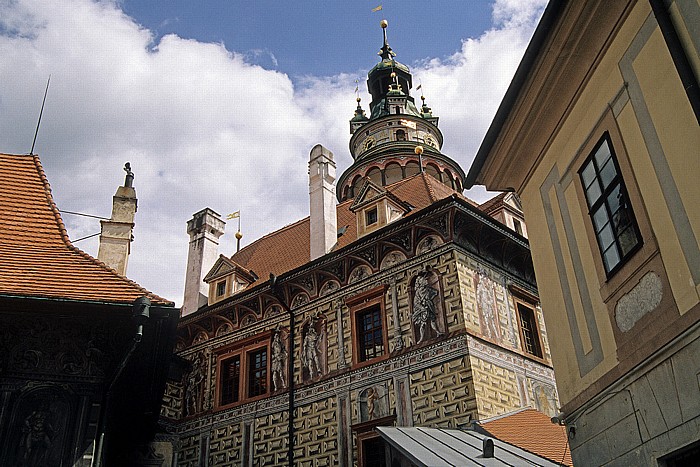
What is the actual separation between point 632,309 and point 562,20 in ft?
7.98

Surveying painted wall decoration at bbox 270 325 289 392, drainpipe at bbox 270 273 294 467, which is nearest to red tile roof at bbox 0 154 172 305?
drainpipe at bbox 270 273 294 467

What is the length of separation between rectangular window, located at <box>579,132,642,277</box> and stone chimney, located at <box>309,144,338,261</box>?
8.51m

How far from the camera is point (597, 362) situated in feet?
17.9

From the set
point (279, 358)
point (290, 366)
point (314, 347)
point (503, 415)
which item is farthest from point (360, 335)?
point (503, 415)

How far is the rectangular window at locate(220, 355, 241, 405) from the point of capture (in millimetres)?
13875

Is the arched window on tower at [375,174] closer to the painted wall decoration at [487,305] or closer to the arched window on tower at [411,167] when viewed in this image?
the arched window on tower at [411,167]

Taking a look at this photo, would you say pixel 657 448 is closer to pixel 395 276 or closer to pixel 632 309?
pixel 632 309

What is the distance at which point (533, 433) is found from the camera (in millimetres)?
9594

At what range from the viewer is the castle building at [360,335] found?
Answer: 10867 millimetres

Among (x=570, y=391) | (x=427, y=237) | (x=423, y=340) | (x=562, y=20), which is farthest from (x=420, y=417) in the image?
(x=562, y=20)

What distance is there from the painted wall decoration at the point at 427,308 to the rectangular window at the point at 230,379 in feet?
14.9

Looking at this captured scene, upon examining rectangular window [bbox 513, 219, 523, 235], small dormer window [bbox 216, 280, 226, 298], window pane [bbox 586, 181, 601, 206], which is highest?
rectangular window [bbox 513, 219, 523, 235]

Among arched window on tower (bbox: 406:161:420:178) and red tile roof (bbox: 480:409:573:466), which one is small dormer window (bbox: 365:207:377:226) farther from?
arched window on tower (bbox: 406:161:420:178)

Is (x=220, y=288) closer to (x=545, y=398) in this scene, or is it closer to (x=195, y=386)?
(x=195, y=386)
